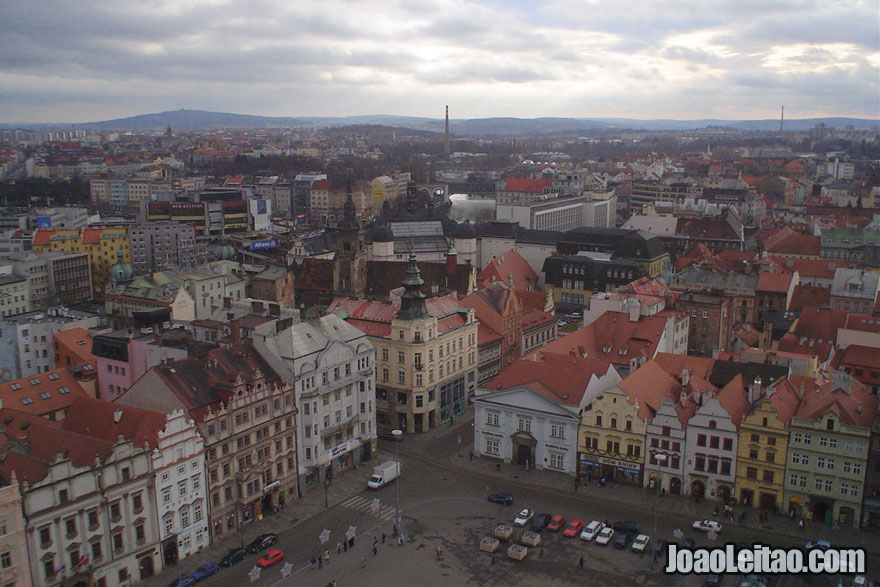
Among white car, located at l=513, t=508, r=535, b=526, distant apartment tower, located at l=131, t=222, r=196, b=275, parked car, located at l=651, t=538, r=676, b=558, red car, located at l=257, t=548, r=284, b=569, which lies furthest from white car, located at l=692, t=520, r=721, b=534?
distant apartment tower, located at l=131, t=222, r=196, b=275

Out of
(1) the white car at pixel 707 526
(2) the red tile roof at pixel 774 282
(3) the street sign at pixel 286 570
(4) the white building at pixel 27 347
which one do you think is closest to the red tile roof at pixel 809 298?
(2) the red tile roof at pixel 774 282

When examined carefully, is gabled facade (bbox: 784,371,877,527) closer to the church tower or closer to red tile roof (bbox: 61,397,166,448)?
red tile roof (bbox: 61,397,166,448)

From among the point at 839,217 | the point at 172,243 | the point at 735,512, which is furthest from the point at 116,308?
the point at 839,217

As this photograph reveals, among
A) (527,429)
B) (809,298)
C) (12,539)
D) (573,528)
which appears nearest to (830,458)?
(573,528)

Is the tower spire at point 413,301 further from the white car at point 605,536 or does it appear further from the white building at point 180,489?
the white car at point 605,536

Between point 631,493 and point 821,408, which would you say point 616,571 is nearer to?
point 631,493

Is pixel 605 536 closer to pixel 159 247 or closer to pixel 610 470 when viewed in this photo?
pixel 610 470
